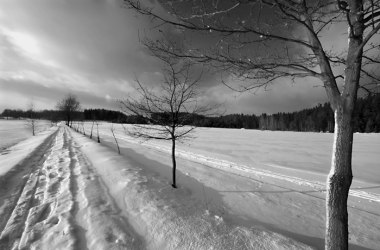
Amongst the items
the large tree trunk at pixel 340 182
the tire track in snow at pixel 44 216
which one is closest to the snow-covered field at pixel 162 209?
the tire track in snow at pixel 44 216

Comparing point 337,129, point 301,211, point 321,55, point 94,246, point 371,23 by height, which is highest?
point 371,23

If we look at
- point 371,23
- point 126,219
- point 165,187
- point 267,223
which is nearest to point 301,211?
point 267,223

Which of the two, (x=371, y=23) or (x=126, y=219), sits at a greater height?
(x=371, y=23)

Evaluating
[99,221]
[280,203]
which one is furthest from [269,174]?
[99,221]

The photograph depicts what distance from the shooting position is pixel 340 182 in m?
2.97

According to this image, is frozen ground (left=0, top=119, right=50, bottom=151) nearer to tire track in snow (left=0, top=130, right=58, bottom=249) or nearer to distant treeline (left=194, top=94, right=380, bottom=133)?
tire track in snow (left=0, top=130, right=58, bottom=249)

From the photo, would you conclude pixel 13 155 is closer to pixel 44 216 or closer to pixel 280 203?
pixel 44 216

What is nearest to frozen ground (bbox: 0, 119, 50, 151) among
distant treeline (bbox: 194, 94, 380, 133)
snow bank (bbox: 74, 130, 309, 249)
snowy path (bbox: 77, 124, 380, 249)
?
snow bank (bbox: 74, 130, 309, 249)

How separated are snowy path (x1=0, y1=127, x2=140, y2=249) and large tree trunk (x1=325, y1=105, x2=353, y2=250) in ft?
10.0

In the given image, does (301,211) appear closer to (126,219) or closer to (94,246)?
(126,219)

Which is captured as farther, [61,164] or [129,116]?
[61,164]

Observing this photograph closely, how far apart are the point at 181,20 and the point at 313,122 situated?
106 m

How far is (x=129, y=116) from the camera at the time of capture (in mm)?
7906

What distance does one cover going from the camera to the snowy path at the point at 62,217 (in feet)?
12.7
